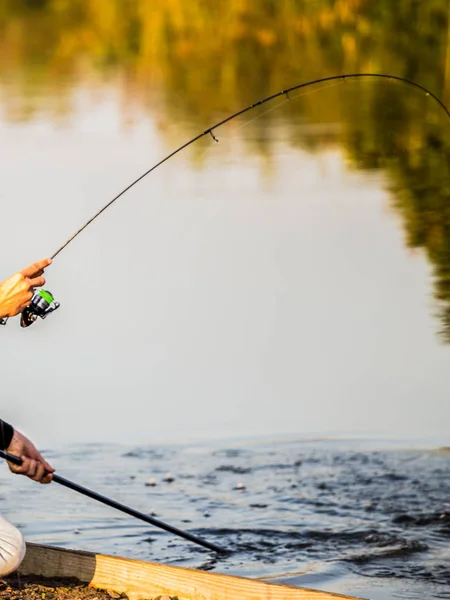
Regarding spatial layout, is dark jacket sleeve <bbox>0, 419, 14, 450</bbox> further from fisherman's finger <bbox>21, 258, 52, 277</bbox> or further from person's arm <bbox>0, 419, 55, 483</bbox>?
fisherman's finger <bbox>21, 258, 52, 277</bbox>

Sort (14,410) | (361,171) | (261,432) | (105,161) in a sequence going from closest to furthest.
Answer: (261,432) → (14,410) → (361,171) → (105,161)

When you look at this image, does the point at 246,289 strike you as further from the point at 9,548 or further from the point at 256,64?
the point at 256,64

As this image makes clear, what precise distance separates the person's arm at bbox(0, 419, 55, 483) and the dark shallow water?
1051 mm

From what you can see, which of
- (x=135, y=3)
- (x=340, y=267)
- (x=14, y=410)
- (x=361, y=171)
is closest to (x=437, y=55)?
(x=361, y=171)

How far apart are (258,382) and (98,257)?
2.66m

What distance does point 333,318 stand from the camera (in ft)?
25.3

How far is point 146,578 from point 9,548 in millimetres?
399

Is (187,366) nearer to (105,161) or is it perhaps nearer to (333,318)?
(333,318)

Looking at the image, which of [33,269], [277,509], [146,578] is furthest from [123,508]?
[277,509]

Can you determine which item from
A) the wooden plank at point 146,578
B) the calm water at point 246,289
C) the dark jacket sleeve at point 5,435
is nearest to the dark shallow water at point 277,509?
the calm water at point 246,289

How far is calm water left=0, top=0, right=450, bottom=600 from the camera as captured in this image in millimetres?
4746

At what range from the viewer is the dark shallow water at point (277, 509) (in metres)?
4.22

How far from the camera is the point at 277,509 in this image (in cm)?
478

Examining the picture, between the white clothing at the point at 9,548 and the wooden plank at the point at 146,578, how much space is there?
1.03ft
